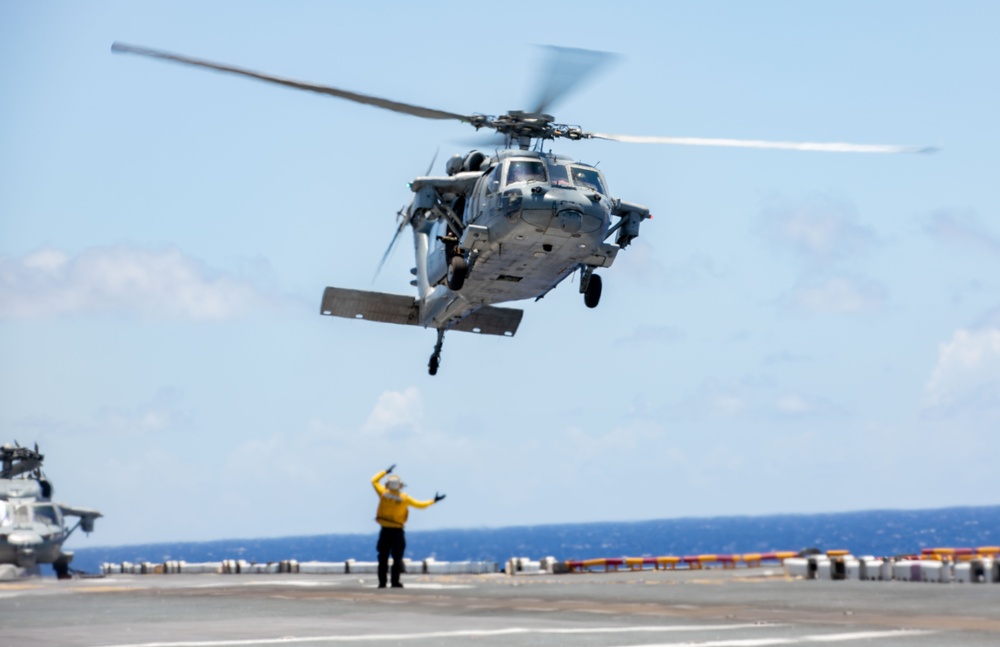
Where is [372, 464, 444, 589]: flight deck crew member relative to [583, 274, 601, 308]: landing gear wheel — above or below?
below

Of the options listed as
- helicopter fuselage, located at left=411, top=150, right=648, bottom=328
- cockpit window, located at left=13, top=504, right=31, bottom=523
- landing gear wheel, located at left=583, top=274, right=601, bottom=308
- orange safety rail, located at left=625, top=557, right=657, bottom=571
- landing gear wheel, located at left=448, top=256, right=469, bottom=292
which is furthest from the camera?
cockpit window, located at left=13, top=504, right=31, bottom=523

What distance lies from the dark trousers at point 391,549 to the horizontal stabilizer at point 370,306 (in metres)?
10.4

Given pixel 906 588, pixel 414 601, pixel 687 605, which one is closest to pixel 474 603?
pixel 414 601

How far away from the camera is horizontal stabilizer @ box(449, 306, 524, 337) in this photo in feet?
113

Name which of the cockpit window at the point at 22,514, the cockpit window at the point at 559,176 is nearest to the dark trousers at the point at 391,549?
the cockpit window at the point at 559,176

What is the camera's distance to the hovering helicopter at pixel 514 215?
26.6 metres

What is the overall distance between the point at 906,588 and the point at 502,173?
12.1 metres

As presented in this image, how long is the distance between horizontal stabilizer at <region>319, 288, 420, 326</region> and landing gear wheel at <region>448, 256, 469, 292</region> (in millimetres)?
5245

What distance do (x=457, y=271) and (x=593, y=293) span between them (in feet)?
11.7

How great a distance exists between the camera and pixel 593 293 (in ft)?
99.3

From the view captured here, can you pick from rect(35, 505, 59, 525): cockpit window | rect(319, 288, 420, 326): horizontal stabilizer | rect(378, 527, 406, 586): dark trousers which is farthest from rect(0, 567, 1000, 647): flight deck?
rect(35, 505, 59, 525): cockpit window

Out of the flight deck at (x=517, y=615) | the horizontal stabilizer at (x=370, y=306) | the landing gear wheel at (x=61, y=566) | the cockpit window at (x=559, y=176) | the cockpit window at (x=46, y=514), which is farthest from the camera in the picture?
the landing gear wheel at (x=61, y=566)

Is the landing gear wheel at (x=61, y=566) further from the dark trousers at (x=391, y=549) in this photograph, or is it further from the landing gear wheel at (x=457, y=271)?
the dark trousers at (x=391, y=549)

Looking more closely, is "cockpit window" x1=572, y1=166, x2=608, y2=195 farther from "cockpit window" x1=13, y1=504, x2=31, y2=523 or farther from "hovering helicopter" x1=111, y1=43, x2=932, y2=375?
"cockpit window" x1=13, y1=504, x2=31, y2=523
